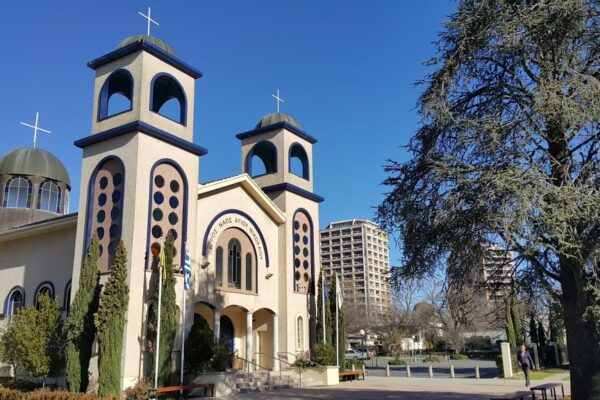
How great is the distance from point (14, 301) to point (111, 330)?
33.8ft

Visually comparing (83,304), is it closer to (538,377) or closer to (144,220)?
(144,220)

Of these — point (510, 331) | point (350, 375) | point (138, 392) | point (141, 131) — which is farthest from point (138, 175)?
point (510, 331)

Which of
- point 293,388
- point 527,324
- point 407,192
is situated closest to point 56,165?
point 293,388

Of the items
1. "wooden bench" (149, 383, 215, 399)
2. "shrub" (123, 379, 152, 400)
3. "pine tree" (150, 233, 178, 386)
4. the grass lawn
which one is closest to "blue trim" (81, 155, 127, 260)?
"pine tree" (150, 233, 178, 386)

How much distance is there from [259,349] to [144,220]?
9606 millimetres

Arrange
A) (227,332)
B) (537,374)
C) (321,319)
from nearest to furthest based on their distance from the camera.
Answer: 1. (227,332)
2. (321,319)
3. (537,374)

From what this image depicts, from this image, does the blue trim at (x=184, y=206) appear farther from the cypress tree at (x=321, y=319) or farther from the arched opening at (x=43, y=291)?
the cypress tree at (x=321, y=319)

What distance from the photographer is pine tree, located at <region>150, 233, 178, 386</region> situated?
18.2 m

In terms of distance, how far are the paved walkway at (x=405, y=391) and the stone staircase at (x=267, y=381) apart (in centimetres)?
83

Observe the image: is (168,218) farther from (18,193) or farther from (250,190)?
(18,193)

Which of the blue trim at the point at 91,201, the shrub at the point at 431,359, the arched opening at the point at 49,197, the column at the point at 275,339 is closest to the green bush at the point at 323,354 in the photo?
the column at the point at 275,339

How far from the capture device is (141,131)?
1994cm

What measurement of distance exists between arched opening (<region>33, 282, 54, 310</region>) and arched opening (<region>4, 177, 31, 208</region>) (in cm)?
842

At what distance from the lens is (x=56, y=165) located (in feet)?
104
